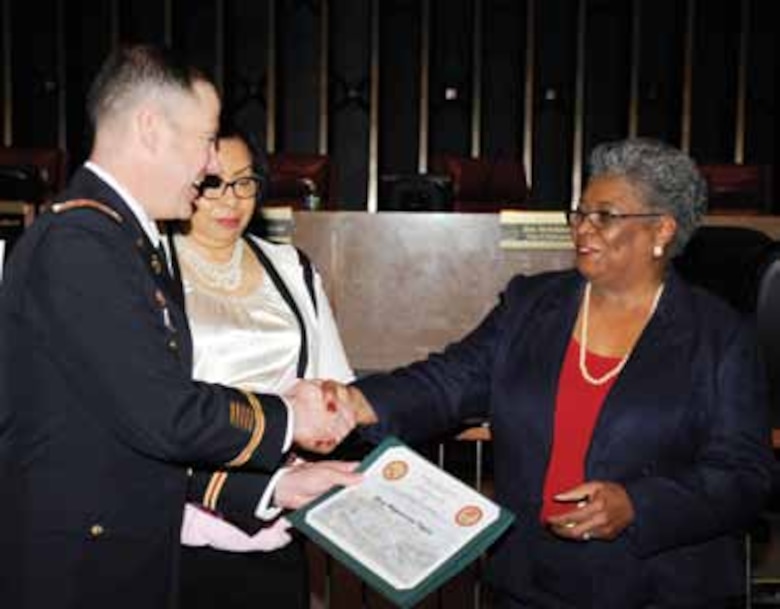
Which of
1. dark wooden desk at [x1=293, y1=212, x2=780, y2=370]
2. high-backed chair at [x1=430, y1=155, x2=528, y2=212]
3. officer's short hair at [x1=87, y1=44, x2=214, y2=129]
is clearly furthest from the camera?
high-backed chair at [x1=430, y1=155, x2=528, y2=212]

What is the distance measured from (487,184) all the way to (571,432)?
13.8 feet

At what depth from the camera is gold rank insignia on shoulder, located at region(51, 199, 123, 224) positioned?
1.33 meters

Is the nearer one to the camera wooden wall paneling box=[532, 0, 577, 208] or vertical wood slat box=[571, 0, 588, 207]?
vertical wood slat box=[571, 0, 588, 207]

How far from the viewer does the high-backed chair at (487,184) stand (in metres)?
5.70

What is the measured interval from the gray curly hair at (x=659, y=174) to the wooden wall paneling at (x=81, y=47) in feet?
20.8

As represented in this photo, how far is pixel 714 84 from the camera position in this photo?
24.6 feet

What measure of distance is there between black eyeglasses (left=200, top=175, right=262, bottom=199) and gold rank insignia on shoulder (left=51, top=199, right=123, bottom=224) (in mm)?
445

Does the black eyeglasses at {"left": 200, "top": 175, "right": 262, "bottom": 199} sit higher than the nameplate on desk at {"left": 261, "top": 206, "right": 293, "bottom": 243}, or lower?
higher

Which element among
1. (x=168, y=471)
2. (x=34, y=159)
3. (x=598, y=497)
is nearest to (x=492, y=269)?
(x=598, y=497)

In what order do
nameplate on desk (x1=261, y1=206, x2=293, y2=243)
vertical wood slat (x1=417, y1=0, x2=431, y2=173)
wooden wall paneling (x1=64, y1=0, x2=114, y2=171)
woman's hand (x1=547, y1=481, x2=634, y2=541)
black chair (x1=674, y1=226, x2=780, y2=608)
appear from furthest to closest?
wooden wall paneling (x1=64, y1=0, x2=114, y2=171)
vertical wood slat (x1=417, y1=0, x2=431, y2=173)
nameplate on desk (x1=261, y1=206, x2=293, y2=243)
black chair (x1=674, y1=226, x2=780, y2=608)
woman's hand (x1=547, y1=481, x2=634, y2=541)

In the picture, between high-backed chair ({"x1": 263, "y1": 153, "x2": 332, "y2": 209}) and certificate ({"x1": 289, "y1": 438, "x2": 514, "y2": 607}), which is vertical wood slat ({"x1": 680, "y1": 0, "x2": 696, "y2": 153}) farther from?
certificate ({"x1": 289, "y1": 438, "x2": 514, "y2": 607})

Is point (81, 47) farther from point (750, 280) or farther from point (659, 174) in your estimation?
point (659, 174)

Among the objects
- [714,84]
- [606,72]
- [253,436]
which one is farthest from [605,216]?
[714,84]

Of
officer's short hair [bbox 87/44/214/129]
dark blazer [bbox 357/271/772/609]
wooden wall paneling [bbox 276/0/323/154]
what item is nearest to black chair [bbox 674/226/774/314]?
dark blazer [bbox 357/271/772/609]
